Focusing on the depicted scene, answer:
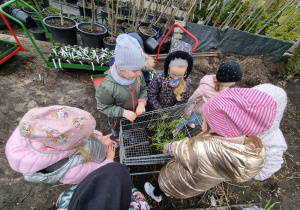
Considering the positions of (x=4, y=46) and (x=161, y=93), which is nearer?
(x=161, y=93)

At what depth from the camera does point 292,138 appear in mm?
3818

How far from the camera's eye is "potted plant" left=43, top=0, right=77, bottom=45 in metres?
4.62

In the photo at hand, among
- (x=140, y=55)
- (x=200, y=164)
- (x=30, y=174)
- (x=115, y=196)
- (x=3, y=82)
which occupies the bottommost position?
(x=3, y=82)

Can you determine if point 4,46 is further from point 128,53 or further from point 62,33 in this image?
point 128,53

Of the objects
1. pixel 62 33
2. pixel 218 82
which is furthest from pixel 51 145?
pixel 62 33

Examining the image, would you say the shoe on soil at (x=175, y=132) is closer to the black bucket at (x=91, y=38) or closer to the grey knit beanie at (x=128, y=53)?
the grey knit beanie at (x=128, y=53)

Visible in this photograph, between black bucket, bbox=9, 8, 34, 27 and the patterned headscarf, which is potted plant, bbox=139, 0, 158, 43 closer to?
black bucket, bbox=9, 8, 34, 27

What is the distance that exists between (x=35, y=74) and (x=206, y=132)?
4.05m

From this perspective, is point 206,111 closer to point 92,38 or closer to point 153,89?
point 153,89

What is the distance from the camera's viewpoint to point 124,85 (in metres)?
1.91

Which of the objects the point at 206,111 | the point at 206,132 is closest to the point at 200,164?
the point at 206,132

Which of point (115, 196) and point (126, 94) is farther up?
point (115, 196)

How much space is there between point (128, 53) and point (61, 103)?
2.39 m

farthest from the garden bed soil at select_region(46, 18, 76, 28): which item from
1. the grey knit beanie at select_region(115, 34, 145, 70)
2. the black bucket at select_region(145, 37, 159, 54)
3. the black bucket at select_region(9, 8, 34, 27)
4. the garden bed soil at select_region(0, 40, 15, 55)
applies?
the grey knit beanie at select_region(115, 34, 145, 70)
